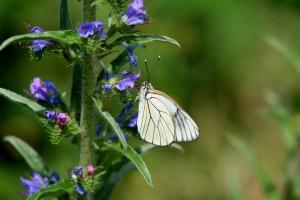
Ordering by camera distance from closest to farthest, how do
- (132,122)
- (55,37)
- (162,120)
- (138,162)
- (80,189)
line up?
1. (55,37)
2. (138,162)
3. (80,189)
4. (132,122)
5. (162,120)

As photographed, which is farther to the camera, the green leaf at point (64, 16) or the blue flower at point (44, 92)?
the blue flower at point (44, 92)

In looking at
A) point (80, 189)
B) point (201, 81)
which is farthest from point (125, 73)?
point (201, 81)

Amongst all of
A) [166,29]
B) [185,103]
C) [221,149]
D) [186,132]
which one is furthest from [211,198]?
[186,132]

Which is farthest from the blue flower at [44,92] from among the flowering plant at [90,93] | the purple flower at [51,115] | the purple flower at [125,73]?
the purple flower at [125,73]

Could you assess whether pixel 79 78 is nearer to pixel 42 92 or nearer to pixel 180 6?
pixel 42 92

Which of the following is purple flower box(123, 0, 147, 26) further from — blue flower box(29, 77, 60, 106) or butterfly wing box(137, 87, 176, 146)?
blue flower box(29, 77, 60, 106)

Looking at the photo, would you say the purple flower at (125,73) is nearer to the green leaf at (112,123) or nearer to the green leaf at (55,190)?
the green leaf at (112,123)

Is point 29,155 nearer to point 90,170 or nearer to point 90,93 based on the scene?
point 90,170
